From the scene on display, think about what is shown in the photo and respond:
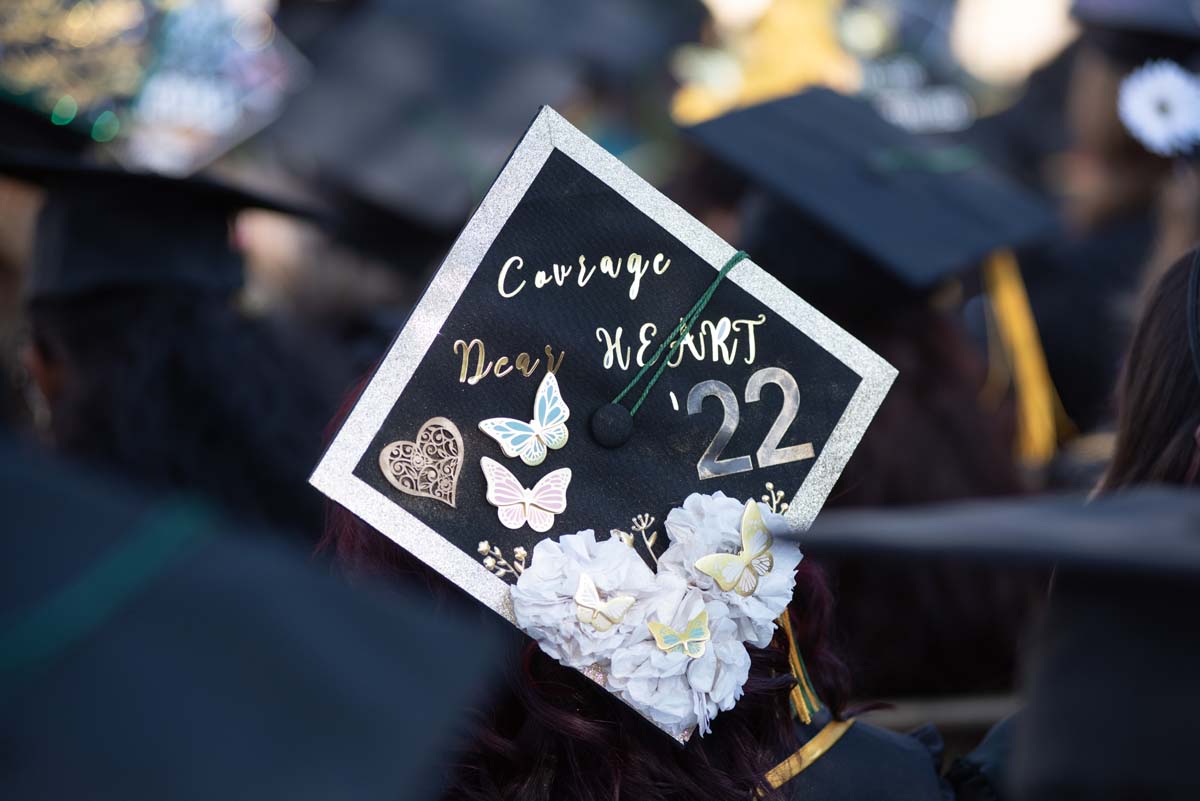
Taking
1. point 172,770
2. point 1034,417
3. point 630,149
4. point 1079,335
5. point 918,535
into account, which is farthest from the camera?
point 630,149

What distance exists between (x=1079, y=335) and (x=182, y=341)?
2493 mm

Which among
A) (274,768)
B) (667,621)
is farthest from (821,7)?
(274,768)

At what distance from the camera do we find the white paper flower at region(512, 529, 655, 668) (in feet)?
3.55

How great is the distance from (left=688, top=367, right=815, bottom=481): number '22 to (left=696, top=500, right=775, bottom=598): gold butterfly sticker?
56 mm

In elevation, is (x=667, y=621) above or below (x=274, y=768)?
above

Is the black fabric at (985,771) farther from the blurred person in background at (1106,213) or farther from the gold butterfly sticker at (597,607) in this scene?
the blurred person in background at (1106,213)

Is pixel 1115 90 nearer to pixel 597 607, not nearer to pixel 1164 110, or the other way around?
pixel 1164 110

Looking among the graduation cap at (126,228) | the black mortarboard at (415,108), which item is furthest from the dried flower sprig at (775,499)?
the black mortarboard at (415,108)

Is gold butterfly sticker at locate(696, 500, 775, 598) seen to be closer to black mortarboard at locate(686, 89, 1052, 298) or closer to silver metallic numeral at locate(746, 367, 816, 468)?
silver metallic numeral at locate(746, 367, 816, 468)

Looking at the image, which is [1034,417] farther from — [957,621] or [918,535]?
[918,535]

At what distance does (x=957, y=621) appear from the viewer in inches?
96.3

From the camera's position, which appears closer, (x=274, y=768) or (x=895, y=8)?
(x=274, y=768)

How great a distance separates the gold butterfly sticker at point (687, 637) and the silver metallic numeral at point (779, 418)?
19cm

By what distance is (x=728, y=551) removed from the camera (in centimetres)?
116
